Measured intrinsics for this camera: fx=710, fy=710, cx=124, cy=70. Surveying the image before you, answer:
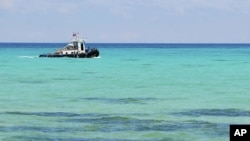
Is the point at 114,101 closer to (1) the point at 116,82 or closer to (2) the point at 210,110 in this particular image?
(2) the point at 210,110

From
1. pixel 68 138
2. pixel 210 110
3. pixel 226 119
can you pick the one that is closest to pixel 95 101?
pixel 210 110

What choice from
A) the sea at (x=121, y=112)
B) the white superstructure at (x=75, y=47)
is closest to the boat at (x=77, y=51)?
the white superstructure at (x=75, y=47)

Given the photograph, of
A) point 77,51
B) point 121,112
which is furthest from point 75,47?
point 121,112

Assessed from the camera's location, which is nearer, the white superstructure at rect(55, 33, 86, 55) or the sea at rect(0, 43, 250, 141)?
the sea at rect(0, 43, 250, 141)

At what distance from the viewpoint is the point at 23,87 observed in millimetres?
37812

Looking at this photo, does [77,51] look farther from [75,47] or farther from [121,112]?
[121,112]

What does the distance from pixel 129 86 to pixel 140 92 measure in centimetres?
435

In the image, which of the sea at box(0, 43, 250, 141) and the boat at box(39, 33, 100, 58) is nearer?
the sea at box(0, 43, 250, 141)

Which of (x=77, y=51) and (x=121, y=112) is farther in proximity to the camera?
(x=77, y=51)

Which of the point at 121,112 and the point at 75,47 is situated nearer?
the point at 121,112

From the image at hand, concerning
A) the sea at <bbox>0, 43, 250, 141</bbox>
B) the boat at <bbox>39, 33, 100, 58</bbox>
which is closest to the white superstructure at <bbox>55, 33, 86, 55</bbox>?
the boat at <bbox>39, 33, 100, 58</bbox>

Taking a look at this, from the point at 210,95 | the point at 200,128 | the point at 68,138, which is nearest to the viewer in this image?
the point at 68,138

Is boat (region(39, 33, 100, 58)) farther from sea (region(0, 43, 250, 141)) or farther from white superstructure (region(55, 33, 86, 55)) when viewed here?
sea (region(0, 43, 250, 141))

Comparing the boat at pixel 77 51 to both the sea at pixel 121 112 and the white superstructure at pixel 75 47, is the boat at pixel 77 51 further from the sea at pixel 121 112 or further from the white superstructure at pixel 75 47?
the sea at pixel 121 112
